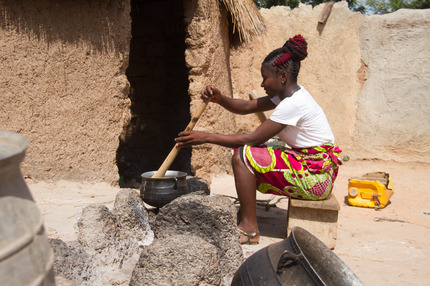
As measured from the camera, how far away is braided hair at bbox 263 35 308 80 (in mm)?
3293

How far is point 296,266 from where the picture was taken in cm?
183

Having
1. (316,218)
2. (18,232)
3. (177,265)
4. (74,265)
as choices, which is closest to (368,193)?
(316,218)

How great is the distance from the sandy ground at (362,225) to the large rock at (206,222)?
15.5 inches

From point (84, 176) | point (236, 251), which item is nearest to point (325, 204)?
point (236, 251)

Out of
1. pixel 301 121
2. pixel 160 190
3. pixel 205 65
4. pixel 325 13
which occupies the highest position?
pixel 325 13

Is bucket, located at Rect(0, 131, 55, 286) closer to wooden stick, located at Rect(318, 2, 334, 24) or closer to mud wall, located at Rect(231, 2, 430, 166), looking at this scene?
mud wall, located at Rect(231, 2, 430, 166)

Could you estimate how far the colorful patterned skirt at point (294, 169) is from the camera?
3.31 metres

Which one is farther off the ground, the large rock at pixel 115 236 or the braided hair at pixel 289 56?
the braided hair at pixel 289 56

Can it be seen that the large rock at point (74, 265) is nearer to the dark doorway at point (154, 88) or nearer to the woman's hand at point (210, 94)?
the woman's hand at point (210, 94)

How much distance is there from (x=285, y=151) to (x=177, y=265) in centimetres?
154

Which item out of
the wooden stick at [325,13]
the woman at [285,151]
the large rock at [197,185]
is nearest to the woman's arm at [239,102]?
the woman at [285,151]

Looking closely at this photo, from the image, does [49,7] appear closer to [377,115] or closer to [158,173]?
[158,173]

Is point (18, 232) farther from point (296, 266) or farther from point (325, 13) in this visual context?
point (325, 13)

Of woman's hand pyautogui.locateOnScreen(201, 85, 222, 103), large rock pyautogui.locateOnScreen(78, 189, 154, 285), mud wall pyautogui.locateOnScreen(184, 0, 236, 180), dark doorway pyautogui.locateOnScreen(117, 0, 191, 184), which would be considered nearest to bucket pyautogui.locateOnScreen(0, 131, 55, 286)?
large rock pyautogui.locateOnScreen(78, 189, 154, 285)
